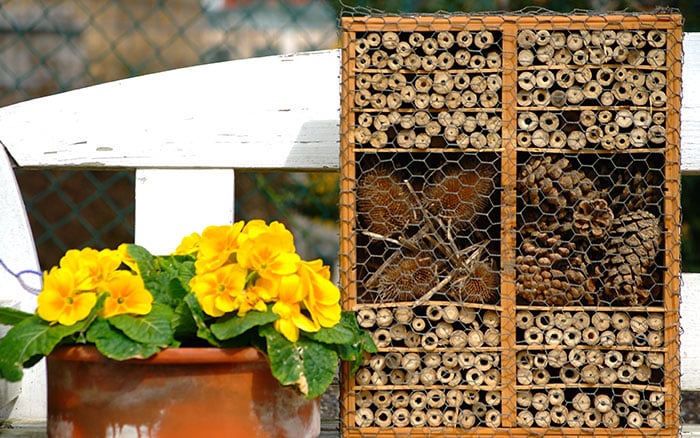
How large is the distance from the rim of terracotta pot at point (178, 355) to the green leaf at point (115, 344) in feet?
0.06

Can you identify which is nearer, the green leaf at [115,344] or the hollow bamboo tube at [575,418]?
the green leaf at [115,344]

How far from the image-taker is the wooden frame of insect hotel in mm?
1843

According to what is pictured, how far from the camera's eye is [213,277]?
5.30 feet

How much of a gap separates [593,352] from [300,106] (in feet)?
2.88

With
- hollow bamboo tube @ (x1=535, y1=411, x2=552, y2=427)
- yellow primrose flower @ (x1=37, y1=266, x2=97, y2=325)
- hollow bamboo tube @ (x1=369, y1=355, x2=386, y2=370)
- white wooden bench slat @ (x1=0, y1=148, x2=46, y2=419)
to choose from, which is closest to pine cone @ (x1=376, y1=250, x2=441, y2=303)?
hollow bamboo tube @ (x1=369, y1=355, x2=386, y2=370)

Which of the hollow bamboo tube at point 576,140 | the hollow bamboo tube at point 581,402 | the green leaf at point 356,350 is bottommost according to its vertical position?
the hollow bamboo tube at point 581,402

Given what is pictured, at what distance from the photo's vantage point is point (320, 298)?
1.68 meters

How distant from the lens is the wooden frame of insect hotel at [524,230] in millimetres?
1843

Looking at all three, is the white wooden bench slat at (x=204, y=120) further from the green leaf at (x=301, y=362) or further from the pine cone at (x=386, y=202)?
the green leaf at (x=301, y=362)

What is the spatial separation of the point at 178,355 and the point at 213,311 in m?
0.09

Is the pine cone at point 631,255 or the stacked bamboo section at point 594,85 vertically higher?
the stacked bamboo section at point 594,85

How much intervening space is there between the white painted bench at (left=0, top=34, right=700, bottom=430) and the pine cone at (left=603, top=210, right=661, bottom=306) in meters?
0.39

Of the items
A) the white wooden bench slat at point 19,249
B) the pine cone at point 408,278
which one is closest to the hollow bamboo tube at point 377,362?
the pine cone at point 408,278

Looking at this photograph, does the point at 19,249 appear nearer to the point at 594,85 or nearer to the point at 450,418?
the point at 450,418
